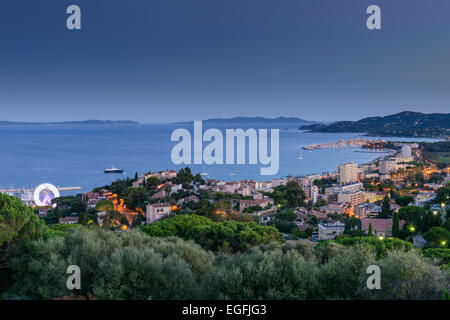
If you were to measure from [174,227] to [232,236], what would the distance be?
2.68 m

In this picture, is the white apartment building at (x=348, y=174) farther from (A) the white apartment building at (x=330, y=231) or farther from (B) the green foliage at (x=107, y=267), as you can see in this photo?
(B) the green foliage at (x=107, y=267)

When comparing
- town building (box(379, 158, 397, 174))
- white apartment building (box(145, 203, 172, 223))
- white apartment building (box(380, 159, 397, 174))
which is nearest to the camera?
white apartment building (box(145, 203, 172, 223))

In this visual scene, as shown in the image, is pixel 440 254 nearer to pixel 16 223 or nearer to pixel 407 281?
pixel 407 281

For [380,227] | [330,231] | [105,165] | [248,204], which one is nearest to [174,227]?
[330,231]

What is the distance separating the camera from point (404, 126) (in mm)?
82000

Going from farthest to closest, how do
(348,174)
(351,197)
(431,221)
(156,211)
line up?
(348,174)
(351,197)
(156,211)
(431,221)

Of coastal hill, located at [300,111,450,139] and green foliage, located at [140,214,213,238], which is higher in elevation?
coastal hill, located at [300,111,450,139]

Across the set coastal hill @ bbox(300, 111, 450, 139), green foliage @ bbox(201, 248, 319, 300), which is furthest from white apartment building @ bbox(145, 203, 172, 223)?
coastal hill @ bbox(300, 111, 450, 139)

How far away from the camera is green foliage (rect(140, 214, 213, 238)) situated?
10.6m

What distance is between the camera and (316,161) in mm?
55531

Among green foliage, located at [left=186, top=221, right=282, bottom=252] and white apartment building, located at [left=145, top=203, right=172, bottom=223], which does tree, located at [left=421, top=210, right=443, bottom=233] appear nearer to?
green foliage, located at [left=186, top=221, right=282, bottom=252]

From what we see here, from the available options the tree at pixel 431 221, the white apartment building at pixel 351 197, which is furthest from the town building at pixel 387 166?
the tree at pixel 431 221

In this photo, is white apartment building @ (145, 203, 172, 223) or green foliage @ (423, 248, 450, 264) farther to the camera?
white apartment building @ (145, 203, 172, 223)

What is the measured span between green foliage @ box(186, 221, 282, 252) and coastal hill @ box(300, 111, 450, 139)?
2450 inches
